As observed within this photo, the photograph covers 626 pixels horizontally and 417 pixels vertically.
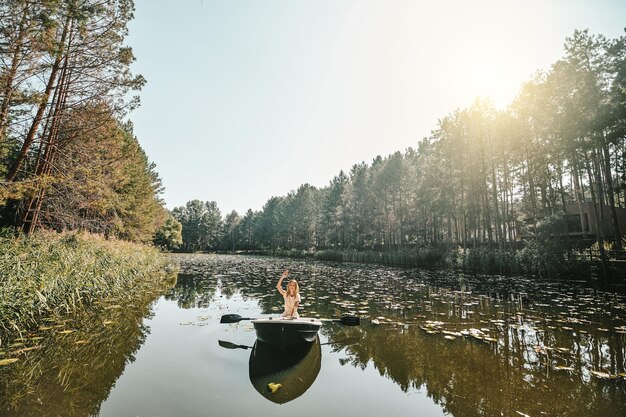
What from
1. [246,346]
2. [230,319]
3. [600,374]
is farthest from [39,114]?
[600,374]

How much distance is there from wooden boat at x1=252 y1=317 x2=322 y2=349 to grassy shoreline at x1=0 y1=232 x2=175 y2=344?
481 centimetres

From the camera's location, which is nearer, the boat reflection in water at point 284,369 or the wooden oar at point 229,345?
the boat reflection in water at point 284,369

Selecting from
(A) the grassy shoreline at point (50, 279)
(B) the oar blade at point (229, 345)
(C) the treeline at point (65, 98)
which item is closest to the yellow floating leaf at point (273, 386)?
(B) the oar blade at point (229, 345)

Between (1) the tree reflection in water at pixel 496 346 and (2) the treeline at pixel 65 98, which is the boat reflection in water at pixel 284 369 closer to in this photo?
(1) the tree reflection in water at pixel 496 346

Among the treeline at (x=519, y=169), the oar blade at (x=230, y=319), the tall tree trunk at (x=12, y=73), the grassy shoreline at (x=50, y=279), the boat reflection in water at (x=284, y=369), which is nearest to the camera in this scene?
the boat reflection in water at (x=284, y=369)

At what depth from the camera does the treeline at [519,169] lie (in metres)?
18.4

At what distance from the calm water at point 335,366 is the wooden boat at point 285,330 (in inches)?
12.7

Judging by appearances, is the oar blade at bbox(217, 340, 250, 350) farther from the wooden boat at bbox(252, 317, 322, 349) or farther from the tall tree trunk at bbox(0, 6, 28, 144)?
the tall tree trunk at bbox(0, 6, 28, 144)

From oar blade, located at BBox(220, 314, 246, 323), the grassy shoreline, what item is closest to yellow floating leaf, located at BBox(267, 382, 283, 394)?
oar blade, located at BBox(220, 314, 246, 323)

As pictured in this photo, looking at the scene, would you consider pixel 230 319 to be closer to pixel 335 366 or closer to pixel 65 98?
pixel 335 366

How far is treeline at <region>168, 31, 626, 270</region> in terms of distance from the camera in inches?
723

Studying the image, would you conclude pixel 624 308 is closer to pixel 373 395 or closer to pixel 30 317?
pixel 373 395

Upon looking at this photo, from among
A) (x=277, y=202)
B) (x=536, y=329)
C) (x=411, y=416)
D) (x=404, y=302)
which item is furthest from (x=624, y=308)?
(x=277, y=202)

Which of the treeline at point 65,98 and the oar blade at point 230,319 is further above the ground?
the treeline at point 65,98
